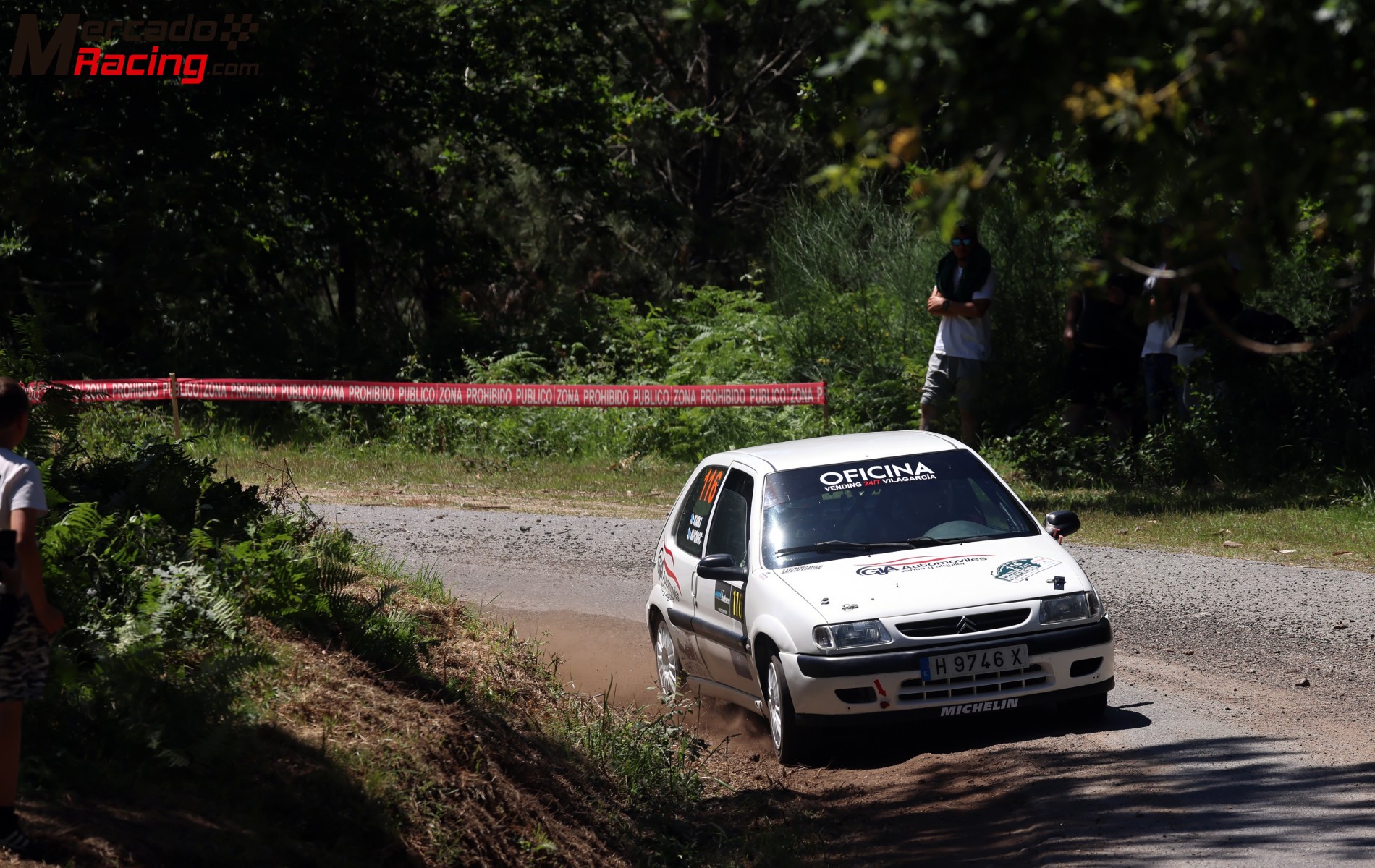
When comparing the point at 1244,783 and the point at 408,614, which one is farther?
the point at 408,614

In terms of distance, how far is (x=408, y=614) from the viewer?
9.75 meters

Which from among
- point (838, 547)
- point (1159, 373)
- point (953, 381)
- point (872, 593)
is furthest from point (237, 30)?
point (872, 593)

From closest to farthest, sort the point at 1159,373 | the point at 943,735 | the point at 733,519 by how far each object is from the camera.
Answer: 1. the point at 943,735
2. the point at 733,519
3. the point at 1159,373

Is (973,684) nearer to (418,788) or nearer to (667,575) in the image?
(667,575)

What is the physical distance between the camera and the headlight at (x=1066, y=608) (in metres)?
7.56

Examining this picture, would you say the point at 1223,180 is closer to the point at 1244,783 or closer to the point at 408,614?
the point at 1244,783

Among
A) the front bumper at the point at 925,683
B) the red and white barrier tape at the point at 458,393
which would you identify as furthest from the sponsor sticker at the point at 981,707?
the red and white barrier tape at the point at 458,393

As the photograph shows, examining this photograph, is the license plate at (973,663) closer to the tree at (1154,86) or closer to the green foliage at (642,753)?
the green foliage at (642,753)

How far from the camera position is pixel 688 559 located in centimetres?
917

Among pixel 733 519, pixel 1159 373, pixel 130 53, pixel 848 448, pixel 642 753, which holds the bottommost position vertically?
pixel 642 753

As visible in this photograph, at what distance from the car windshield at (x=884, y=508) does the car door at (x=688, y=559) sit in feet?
2.27

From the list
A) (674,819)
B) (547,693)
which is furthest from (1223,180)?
(547,693)

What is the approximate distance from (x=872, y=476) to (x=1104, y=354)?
880 centimetres

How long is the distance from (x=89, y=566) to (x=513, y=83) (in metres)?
18.8
